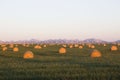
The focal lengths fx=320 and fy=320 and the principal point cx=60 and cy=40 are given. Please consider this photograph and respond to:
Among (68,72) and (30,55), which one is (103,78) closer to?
(68,72)

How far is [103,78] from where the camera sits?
19.1 metres

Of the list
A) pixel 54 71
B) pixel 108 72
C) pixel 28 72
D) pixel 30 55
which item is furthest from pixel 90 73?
pixel 30 55

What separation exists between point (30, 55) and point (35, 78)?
713 inches

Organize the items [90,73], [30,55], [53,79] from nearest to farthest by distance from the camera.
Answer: [53,79], [90,73], [30,55]

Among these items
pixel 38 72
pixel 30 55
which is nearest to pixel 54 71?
pixel 38 72

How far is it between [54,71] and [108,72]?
12.2 ft

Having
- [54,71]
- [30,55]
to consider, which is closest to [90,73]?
[54,71]

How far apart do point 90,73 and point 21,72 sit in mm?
4771

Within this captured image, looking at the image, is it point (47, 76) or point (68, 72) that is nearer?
point (47, 76)

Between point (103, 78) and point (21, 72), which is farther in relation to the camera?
point (21, 72)

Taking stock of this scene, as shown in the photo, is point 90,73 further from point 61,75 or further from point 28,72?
point 28,72

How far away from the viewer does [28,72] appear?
71.8 ft

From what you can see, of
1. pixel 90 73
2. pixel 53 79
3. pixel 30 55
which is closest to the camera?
pixel 53 79

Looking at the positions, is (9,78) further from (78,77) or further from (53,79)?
(78,77)
